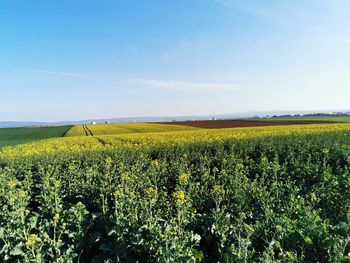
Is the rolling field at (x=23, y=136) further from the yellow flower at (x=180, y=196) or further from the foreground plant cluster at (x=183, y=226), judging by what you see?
the yellow flower at (x=180, y=196)

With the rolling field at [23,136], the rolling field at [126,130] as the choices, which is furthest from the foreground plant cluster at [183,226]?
the rolling field at [23,136]

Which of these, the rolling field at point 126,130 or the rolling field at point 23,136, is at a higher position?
the rolling field at point 126,130

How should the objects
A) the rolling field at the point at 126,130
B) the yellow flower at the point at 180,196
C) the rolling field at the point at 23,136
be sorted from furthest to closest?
1. the rolling field at the point at 126,130
2. the rolling field at the point at 23,136
3. the yellow flower at the point at 180,196

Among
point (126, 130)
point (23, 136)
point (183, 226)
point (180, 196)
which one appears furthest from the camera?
point (23, 136)

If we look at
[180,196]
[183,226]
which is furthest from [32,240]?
[183,226]

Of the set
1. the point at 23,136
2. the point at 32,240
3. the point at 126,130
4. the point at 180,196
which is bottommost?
the point at 23,136

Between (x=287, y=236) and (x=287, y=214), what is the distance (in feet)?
3.57

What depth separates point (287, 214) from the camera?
459 cm

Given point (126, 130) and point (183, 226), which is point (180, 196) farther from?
point (126, 130)

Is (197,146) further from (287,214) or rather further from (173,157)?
(287,214)

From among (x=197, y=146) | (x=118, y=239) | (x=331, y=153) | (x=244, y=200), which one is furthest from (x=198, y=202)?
(x=331, y=153)

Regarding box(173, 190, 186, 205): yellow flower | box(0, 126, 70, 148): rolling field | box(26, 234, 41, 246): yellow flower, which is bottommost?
box(0, 126, 70, 148): rolling field

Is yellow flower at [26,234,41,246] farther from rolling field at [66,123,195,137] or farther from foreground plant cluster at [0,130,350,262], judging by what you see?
rolling field at [66,123,195,137]

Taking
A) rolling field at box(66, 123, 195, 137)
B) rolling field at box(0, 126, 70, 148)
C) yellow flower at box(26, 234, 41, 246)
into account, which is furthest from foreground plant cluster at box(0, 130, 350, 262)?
rolling field at box(0, 126, 70, 148)
